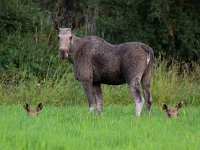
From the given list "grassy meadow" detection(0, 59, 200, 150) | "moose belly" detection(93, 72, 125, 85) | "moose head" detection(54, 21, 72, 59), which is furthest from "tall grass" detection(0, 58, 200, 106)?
"moose head" detection(54, 21, 72, 59)

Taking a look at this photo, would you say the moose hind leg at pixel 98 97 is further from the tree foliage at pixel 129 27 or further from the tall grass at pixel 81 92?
the tree foliage at pixel 129 27

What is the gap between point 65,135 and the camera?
11461 mm

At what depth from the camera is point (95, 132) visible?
39.1 feet

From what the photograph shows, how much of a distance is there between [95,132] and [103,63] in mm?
4950

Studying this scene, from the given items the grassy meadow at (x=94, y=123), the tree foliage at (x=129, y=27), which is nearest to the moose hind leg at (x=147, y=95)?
the grassy meadow at (x=94, y=123)

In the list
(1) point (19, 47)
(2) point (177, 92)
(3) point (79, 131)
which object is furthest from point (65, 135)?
(1) point (19, 47)

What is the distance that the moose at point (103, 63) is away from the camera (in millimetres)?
16234

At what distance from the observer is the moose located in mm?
16234

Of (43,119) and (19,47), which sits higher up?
(43,119)

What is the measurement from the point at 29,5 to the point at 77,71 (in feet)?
51.4

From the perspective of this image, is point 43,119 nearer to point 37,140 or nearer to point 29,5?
Answer: point 37,140

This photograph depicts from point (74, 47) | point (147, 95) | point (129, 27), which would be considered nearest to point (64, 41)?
point (74, 47)

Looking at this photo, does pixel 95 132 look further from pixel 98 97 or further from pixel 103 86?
pixel 103 86

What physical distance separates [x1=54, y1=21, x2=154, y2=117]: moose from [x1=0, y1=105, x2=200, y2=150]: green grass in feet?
3.19
